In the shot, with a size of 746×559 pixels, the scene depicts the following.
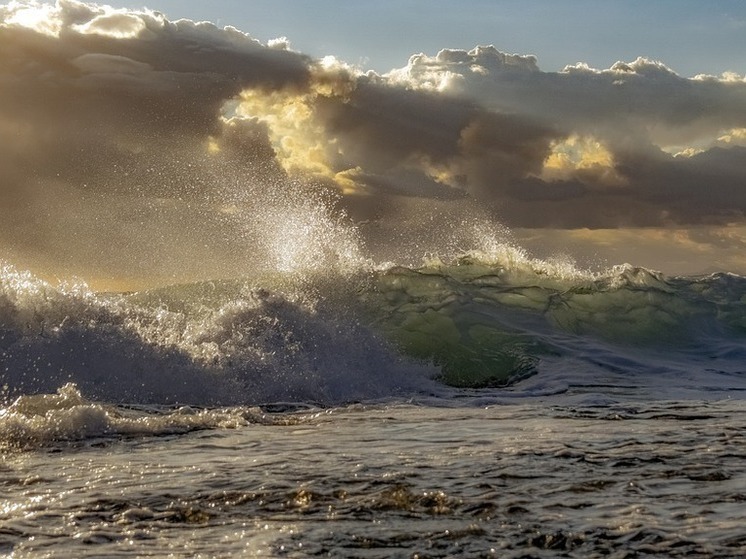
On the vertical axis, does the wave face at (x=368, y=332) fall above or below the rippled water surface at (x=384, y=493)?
above

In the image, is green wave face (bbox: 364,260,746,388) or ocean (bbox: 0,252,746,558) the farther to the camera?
green wave face (bbox: 364,260,746,388)

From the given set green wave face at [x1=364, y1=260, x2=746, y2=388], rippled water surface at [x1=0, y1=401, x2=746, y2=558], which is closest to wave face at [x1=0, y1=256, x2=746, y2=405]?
green wave face at [x1=364, y1=260, x2=746, y2=388]

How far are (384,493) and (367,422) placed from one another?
3977 mm

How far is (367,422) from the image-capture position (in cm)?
1044

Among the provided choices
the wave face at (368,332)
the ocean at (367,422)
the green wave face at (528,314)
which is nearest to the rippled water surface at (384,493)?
the ocean at (367,422)

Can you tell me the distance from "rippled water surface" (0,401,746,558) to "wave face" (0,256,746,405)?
414 centimetres

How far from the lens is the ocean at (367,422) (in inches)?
221

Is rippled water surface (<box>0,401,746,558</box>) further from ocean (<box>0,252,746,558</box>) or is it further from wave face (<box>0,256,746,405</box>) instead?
wave face (<box>0,256,746,405</box>)

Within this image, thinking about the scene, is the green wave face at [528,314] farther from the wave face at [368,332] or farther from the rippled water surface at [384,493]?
the rippled water surface at [384,493]

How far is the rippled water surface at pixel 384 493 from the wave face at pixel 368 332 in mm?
4141

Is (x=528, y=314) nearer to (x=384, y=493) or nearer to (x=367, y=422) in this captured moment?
(x=367, y=422)

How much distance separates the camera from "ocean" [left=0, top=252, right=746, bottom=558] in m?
5.61

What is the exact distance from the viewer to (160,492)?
657cm

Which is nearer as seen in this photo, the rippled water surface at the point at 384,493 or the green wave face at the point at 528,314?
the rippled water surface at the point at 384,493
